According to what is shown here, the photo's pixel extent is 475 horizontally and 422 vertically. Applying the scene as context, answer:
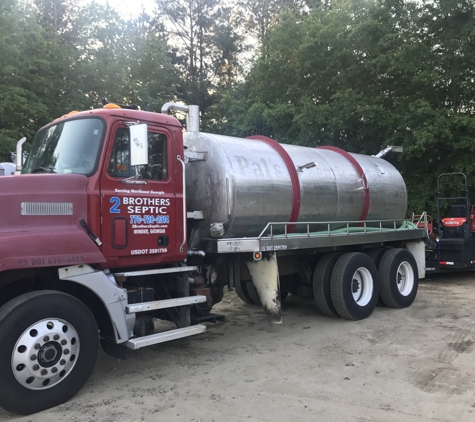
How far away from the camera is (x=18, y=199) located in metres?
4.32

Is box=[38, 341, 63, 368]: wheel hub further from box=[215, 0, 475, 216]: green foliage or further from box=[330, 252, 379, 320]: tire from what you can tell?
box=[215, 0, 475, 216]: green foliage

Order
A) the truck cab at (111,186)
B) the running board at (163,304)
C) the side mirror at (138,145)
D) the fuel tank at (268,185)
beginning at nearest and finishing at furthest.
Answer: the truck cab at (111,186) < the side mirror at (138,145) < the running board at (163,304) < the fuel tank at (268,185)

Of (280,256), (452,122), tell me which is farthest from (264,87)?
(280,256)

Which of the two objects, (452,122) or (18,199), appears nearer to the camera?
(18,199)

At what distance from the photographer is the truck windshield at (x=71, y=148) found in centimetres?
487

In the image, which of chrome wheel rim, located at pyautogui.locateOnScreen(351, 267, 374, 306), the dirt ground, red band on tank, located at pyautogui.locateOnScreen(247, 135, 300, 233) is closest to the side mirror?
the dirt ground

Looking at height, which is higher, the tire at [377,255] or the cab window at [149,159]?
the cab window at [149,159]

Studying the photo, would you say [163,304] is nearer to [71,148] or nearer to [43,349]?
[43,349]

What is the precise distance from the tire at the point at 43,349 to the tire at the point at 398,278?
5597 millimetres

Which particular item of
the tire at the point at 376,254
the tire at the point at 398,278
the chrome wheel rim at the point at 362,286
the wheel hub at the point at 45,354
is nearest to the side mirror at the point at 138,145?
the wheel hub at the point at 45,354

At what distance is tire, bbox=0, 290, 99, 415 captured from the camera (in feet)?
13.1

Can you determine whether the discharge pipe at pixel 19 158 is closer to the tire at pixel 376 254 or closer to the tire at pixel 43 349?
the tire at pixel 43 349

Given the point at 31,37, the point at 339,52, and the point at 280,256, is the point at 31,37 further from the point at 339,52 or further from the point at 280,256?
the point at 280,256

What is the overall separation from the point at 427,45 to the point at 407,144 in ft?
10.2
